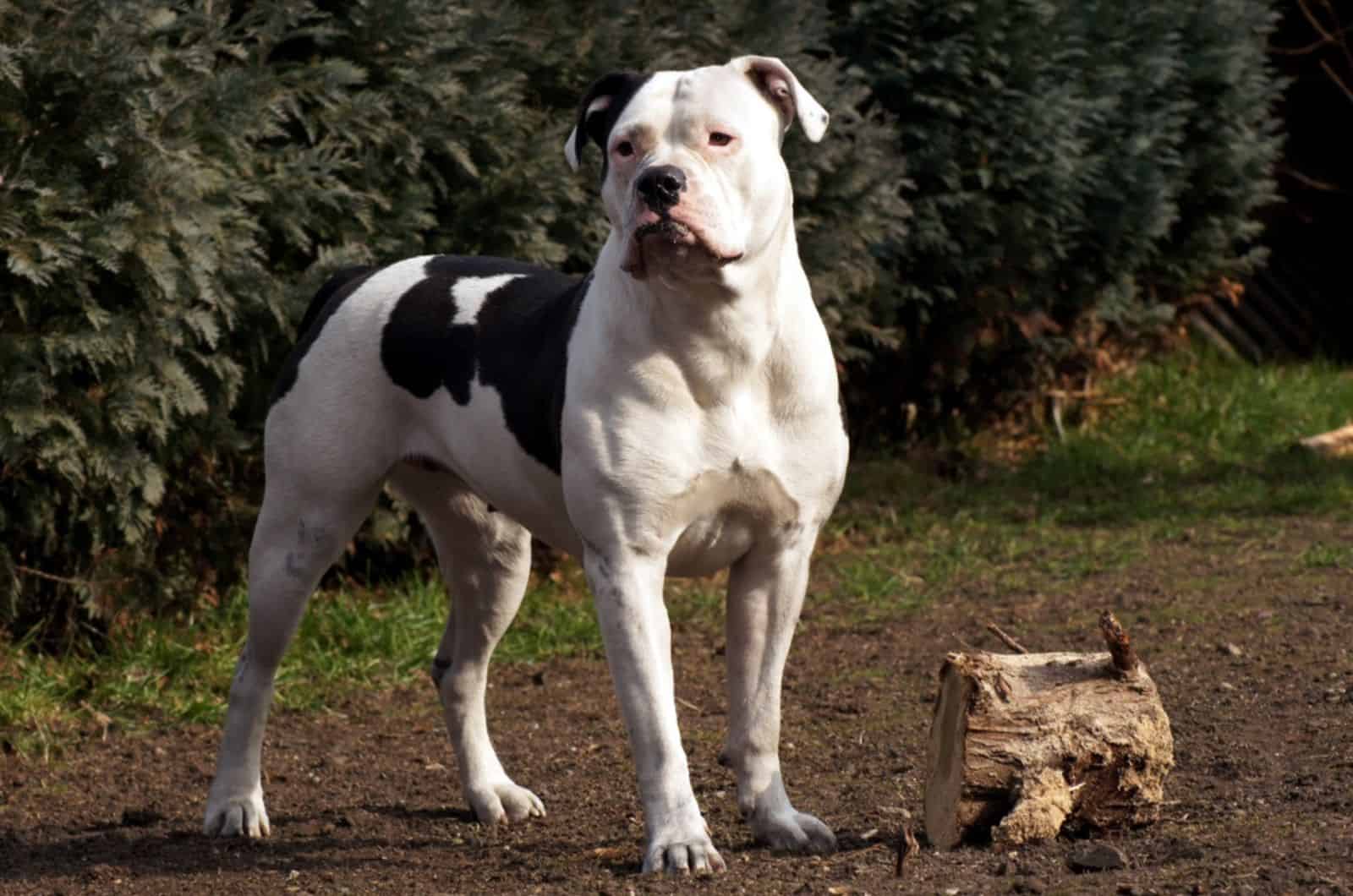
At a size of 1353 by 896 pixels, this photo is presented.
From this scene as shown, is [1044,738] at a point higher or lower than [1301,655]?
higher

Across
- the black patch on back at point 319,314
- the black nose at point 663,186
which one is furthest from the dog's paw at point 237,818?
the black nose at point 663,186

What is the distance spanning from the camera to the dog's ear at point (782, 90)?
4.31 meters

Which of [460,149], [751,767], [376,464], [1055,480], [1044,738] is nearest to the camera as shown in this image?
[1044,738]

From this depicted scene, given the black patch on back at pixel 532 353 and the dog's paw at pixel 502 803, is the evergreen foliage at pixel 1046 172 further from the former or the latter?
the dog's paw at pixel 502 803

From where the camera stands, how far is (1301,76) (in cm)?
1348

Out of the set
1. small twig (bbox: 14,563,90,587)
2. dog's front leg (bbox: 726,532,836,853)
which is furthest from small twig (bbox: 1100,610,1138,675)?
small twig (bbox: 14,563,90,587)

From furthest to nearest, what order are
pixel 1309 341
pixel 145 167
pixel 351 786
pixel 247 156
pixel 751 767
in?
pixel 1309 341 → pixel 247 156 → pixel 145 167 → pixel 351 786 → pixel 751 767

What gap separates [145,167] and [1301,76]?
32.4ft

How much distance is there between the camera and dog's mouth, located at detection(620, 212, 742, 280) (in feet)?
13.0

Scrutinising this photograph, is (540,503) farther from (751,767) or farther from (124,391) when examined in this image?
(124,391)

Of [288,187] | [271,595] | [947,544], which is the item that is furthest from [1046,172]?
[271,595]

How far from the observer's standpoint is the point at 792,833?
4391mm

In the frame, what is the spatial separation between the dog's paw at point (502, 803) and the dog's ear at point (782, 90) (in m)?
1.96

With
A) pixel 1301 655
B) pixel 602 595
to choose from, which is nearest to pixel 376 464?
pixel 602 595
